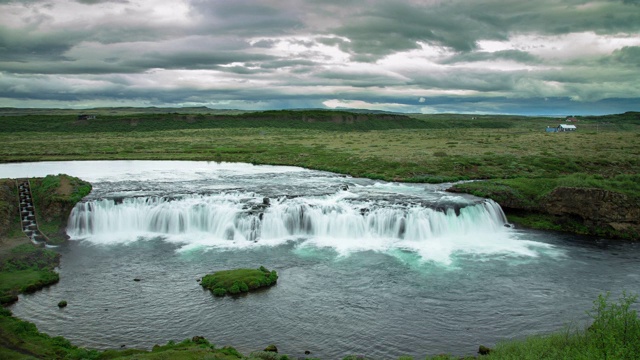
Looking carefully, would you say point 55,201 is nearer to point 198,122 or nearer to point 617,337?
point 617,337

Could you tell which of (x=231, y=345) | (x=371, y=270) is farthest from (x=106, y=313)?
(x=371, y=270)

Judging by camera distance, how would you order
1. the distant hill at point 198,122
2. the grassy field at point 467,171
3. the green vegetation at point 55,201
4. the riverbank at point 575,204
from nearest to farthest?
1. the grassy field at point 467,171
2. the green vegetation at point 55,201
3. the riverbank at point 575,204
4. the distant hill at point 198,122

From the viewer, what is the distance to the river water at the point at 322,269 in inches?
730

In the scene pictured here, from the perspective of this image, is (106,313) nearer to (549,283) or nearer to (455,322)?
(455,322)

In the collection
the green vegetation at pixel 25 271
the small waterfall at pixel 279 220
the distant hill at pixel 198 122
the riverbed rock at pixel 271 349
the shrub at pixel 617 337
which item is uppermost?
the distant hill at pixel 198 122

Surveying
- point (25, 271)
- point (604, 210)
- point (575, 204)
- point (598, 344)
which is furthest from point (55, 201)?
point (604, 210)

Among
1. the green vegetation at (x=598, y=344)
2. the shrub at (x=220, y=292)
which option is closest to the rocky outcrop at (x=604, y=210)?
the green vegetation at (x=598, y=344)

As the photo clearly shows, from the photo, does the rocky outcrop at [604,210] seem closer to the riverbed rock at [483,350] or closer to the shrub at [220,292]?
the riverbed rock at [483,350]

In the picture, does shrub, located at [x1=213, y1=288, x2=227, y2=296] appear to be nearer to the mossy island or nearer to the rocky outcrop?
the mossy island

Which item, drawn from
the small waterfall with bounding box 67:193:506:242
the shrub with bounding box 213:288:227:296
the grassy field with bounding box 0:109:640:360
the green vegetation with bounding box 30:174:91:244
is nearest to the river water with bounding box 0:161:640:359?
the small waterfall with bounding box 67:193:506:242

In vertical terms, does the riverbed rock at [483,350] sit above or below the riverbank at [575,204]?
below

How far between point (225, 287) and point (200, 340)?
5.64 meters

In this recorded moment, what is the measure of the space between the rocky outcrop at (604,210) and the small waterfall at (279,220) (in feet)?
18.1

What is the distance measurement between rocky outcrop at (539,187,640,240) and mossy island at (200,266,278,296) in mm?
24536
